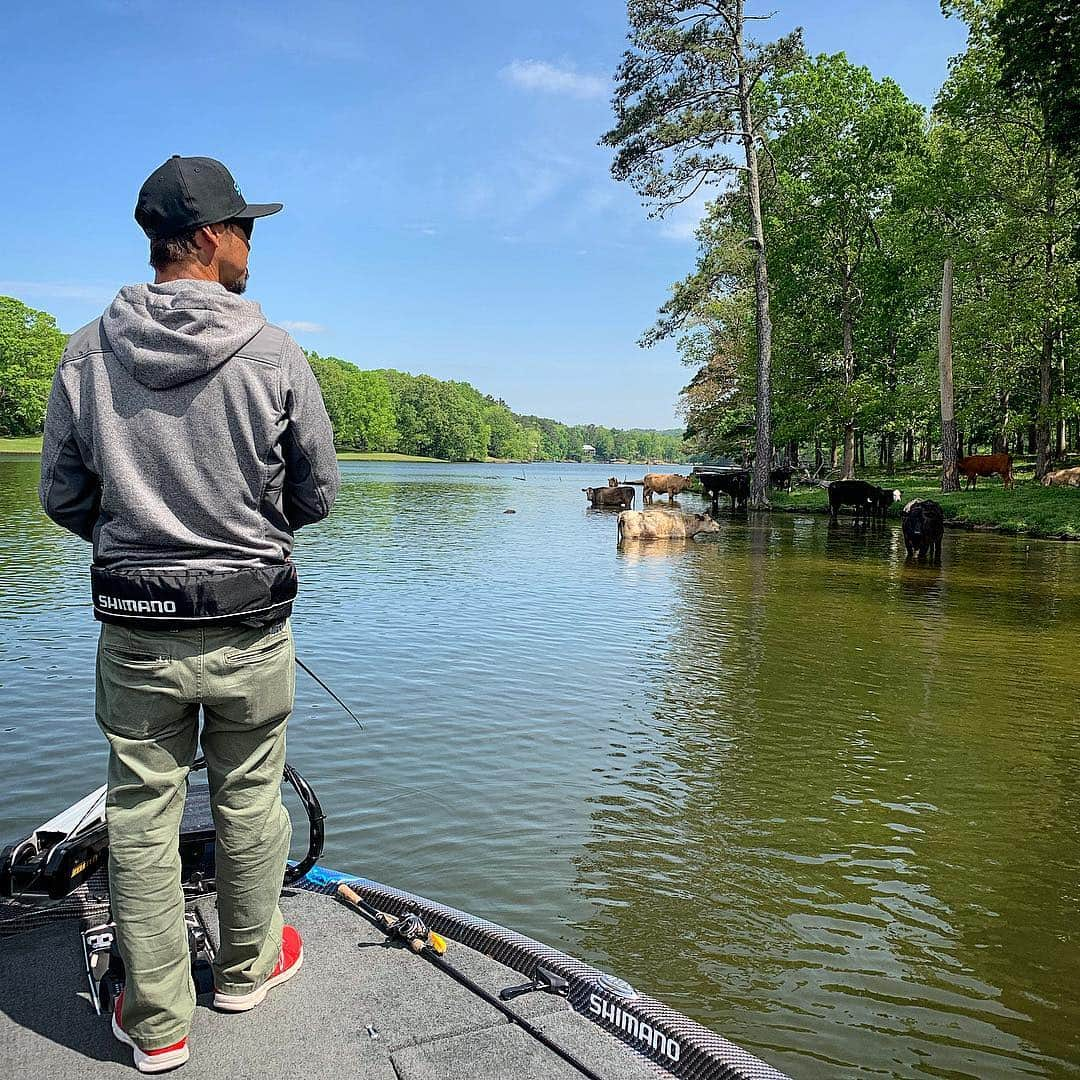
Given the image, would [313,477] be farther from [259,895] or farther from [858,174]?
[858,174]

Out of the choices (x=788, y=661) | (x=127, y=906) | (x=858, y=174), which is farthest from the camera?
(x=858, y=174)

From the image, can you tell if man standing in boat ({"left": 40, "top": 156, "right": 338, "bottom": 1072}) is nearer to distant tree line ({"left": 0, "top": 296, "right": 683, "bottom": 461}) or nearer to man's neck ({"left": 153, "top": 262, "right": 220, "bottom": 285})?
man's neck ({"left": 153, "top": 262, "right": 220, "bottom": 285})

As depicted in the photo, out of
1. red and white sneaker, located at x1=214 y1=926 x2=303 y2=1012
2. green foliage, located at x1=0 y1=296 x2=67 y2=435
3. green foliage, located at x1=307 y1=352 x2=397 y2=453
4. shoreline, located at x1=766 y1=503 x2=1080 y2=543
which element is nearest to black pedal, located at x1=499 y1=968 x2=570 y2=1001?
red and white sneaker, located at x1=214 y1=926 x2=303 y2=1012

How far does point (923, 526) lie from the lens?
60.7 feet

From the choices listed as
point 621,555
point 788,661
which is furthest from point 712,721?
point 621,555

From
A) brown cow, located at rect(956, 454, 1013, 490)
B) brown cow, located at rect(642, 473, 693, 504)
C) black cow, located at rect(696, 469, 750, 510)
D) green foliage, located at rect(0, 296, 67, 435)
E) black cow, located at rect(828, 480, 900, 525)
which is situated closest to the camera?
black cow, located at rect(828, 480, 900, 525)

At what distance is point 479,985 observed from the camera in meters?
3.08

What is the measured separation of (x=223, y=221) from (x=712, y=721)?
5.98 m


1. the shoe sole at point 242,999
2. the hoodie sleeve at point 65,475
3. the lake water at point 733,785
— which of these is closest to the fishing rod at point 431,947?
the shoe sole at point 242,999

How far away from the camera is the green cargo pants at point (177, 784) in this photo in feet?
9.14

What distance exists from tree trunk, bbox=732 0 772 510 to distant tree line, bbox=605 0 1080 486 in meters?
0.08

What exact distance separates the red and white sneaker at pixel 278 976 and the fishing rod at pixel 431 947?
285mm

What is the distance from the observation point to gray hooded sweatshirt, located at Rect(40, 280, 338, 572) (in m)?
2.81

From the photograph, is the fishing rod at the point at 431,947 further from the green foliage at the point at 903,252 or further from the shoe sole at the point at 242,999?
the green foliage at the point at 903,252
